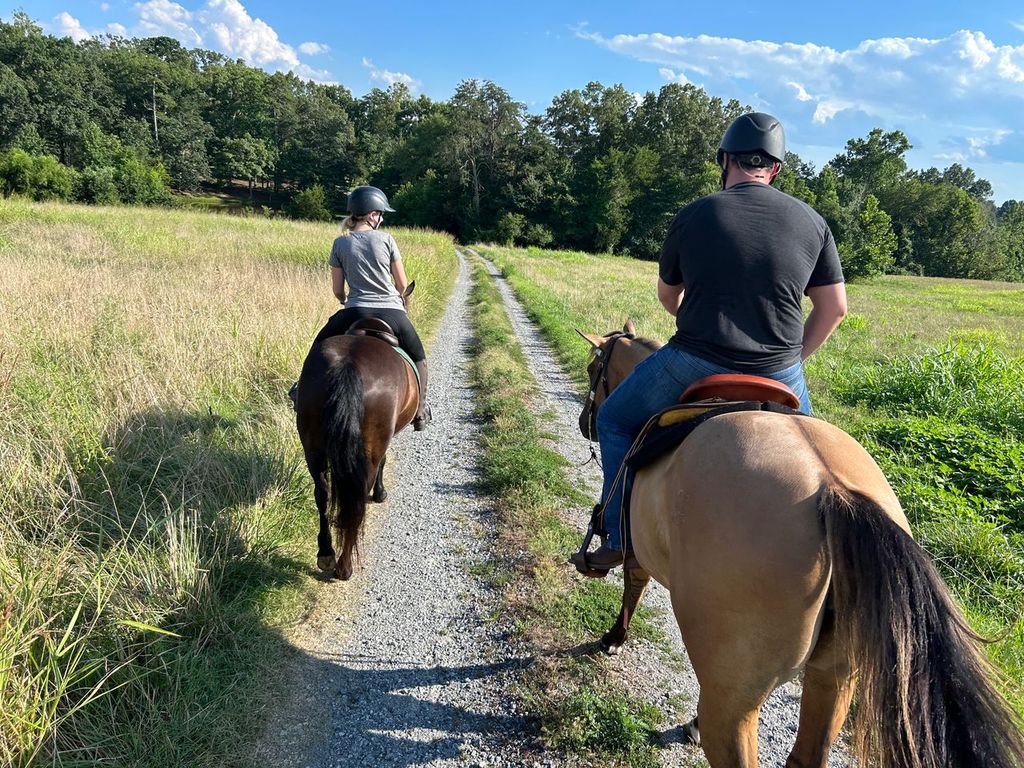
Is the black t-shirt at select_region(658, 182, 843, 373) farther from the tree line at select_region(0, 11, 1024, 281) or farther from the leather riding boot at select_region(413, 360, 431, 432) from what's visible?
the tree line at select_region(0, 11, 1024, 281)

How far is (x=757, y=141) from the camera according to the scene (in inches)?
99.3

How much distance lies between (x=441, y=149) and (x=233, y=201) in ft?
107

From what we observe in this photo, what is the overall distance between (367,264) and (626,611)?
370 centimetres

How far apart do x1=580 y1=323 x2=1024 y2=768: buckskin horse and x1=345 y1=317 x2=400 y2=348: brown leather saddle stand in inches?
126

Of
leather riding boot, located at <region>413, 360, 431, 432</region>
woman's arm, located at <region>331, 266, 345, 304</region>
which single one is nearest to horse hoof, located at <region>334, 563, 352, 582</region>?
leather riding boot, located at <region>413, 360, 431, 432</region>

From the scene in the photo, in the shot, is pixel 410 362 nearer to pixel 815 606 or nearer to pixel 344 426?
pixel 344 426

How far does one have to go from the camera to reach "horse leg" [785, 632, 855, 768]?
1.88 m

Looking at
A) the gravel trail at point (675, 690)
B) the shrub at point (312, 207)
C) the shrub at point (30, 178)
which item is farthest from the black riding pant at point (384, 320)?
the shrub at point (312, 207)

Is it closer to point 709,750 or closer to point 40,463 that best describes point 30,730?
point 40,463

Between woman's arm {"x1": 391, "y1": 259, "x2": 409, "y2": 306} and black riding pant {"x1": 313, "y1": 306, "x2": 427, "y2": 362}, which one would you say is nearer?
black riding pant {"x1": 313, "y1": 306, "x2": 427, "y2": 362}

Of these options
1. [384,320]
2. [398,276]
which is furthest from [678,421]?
[398,276]

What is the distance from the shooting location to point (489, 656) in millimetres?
3350

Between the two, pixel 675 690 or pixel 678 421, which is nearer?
pixel 678 421

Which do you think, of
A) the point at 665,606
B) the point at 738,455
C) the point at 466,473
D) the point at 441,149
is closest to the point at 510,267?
the point at 466,473
